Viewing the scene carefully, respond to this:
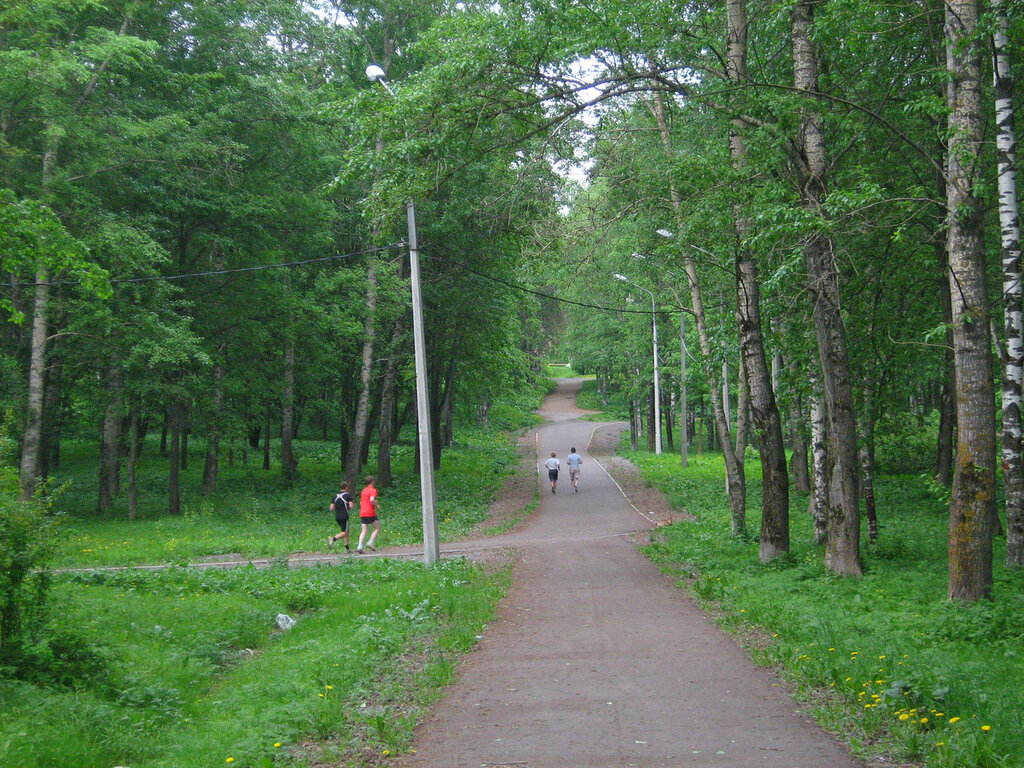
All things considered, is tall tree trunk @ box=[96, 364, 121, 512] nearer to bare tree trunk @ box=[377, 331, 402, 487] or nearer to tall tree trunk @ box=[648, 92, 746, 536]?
bare tree trunk @ box=[377, 331, 402, 487]

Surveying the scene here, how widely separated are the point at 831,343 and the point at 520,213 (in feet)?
18.0

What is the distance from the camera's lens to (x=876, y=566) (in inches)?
495

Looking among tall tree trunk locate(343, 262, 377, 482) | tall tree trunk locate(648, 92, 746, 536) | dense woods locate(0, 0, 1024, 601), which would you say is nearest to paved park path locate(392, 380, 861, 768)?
dense woods locate(0, 0, 1024, 601)

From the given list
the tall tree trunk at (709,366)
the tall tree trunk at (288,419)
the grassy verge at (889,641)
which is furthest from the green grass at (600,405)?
the grassy verge at (889,641)

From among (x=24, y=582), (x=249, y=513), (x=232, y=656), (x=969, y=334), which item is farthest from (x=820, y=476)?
(x=249, y=513)

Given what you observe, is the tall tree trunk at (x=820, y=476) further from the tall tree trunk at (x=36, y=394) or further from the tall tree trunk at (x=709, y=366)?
the tall tree trunk at (x=36, y=394)

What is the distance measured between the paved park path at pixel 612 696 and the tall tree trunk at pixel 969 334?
2.78 metres

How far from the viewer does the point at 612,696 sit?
7133 mm

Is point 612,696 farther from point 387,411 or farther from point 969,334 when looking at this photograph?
point 387,411

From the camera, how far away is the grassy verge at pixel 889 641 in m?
5.62

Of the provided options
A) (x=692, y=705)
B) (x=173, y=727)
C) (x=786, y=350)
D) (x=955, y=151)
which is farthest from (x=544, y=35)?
(x=173, y=727)

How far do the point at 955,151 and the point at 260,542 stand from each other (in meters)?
16.9

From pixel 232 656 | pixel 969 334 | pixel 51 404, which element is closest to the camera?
pixel 969 334

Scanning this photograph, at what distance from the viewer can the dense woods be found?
33.6ft
